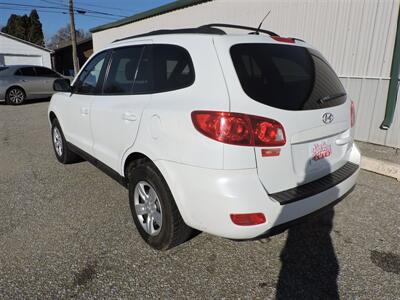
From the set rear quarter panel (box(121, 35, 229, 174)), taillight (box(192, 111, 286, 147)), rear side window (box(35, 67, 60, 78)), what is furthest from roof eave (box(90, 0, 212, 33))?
taillight (box(192, 111, 286, 147))

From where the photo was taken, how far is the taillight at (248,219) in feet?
7.02

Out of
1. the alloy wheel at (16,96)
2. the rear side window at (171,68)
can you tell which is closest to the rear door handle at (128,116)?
the rear side window at (171,68)

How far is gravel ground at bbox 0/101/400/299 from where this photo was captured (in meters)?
2.40

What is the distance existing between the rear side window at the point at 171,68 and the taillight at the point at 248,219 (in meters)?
0.98

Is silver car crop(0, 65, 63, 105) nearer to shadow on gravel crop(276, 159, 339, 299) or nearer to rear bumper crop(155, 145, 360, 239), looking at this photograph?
rear bumper crop(155, 145, 360, 239)

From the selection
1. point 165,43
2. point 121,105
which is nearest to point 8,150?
point 121,105

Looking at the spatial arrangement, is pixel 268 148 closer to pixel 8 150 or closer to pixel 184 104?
pixel 184 104

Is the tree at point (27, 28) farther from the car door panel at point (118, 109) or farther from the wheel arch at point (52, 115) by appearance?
the car door panel at point (118, 109)

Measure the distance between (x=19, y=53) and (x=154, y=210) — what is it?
3118 centimetres

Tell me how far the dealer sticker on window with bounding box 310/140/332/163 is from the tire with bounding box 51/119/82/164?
362 cm

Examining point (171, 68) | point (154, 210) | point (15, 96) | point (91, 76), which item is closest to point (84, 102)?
point (91, 76)

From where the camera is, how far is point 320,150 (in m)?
2.50

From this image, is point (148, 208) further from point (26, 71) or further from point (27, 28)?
point (27, 28)

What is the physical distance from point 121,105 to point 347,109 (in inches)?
77.3
